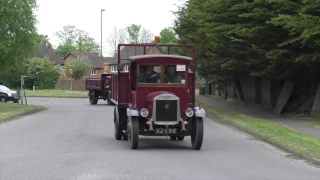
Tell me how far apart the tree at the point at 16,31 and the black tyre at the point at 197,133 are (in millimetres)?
20005

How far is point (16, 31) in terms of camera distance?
33750 mm

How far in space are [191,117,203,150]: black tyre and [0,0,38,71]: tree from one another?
20005 mm

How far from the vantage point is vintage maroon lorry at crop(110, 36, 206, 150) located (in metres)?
14.9

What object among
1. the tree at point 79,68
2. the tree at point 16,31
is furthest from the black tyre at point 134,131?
the tree at point 79,68

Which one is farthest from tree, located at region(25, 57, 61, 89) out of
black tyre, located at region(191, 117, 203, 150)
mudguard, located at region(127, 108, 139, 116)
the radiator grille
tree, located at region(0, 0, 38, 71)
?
the radiator grille

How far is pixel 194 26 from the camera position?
1390 inches

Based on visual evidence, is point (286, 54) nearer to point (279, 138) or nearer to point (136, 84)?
point (279, 138)

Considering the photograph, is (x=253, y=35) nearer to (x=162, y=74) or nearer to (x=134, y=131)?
(x=162, y=74)

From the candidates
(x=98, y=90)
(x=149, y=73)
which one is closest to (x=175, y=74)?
(x=149, y=73)

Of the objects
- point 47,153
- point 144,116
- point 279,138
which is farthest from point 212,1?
point 47,153

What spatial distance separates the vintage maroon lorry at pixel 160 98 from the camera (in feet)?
48.9

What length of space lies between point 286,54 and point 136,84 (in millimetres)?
11668

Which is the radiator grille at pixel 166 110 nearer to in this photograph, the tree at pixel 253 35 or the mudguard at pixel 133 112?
the mudguard at pixel 133 112

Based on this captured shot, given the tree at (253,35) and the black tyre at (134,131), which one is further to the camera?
the tree at (253,35)
